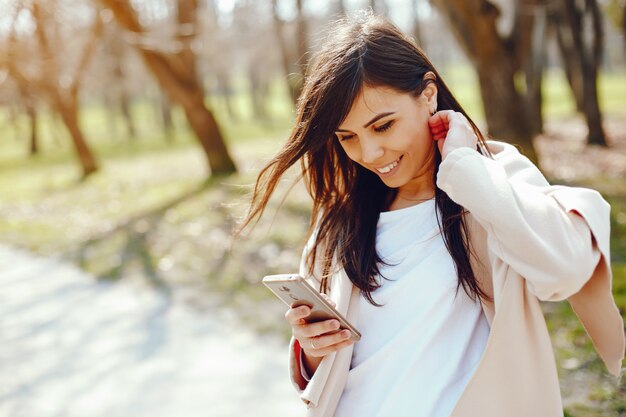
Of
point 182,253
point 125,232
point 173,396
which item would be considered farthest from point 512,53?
point 173,396

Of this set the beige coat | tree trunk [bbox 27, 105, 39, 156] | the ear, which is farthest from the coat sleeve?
tree trunk [bbox 27, 105, 39, 156]

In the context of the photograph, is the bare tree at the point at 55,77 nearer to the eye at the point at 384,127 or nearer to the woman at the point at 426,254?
the woman at the point at 426,254

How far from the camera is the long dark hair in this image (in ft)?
7.51

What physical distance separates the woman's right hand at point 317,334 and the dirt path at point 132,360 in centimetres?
258

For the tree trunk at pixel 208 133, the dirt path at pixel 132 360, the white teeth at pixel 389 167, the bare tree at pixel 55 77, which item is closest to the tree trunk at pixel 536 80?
the tree trunk at pixel 208 133

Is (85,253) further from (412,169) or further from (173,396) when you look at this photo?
(412,169)

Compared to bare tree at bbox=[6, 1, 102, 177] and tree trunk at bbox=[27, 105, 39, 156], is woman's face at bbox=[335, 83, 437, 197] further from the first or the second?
tree trunk at bbox=[27, 105, 39, 156]

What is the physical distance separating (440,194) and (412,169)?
4.7 inches

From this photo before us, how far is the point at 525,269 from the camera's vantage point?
73.6 inches

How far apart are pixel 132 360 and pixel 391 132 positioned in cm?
433

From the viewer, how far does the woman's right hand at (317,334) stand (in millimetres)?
2170

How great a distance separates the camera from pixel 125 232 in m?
11.3

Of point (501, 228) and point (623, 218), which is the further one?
point (623, 218)

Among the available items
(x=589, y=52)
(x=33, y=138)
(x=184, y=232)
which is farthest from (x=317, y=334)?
(x=33, y=138)
